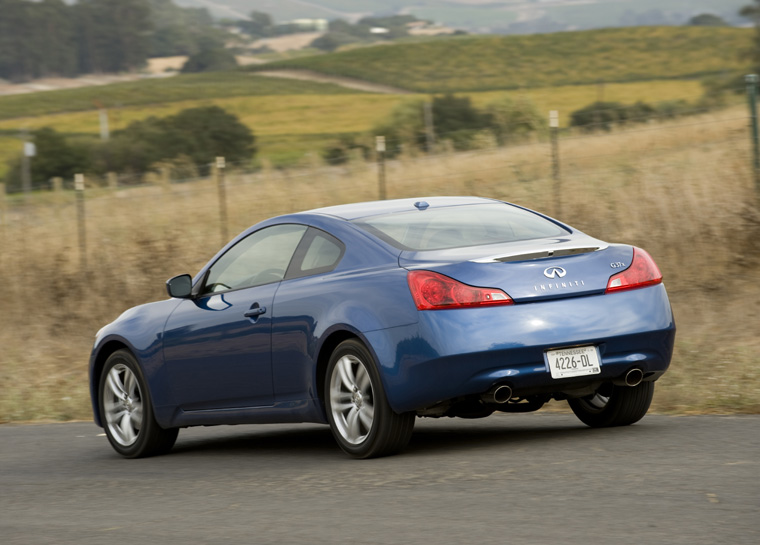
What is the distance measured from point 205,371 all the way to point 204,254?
11789mm

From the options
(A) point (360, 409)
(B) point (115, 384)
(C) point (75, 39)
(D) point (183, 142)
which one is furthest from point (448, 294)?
(C) point (75, 39)

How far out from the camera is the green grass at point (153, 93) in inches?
3906

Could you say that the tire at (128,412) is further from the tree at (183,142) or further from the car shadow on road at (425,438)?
the tree at (183,142)

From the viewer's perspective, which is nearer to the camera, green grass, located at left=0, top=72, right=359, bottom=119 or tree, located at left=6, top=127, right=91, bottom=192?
tree, located at left=6, top=127, right=91, bottom=192

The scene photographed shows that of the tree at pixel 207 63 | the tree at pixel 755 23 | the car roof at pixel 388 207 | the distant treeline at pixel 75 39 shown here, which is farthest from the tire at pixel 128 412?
the distant treeline at pixel 75 39

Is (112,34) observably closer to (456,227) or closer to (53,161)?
(53,161)

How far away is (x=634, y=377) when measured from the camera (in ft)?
24.1

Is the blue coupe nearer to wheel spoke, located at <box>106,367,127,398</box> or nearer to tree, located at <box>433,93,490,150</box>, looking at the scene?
wheel spoke, located at <box>106,367,127,398</box>

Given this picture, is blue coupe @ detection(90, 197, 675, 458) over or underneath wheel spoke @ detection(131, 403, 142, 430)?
over

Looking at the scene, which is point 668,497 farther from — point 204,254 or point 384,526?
point 204,254

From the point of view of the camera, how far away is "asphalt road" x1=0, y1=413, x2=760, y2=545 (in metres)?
5.36

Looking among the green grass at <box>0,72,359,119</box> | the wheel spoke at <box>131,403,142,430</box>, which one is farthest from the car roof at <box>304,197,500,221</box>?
the green grass at <box>0,72,359,119</box>

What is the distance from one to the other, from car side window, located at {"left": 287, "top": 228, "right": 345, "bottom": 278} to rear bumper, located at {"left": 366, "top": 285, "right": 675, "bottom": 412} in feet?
2.56

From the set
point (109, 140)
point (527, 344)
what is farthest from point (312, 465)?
point (109, 140)
